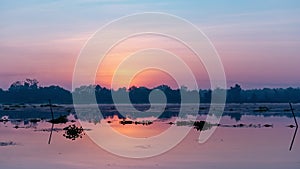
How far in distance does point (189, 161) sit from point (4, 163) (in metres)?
6.20

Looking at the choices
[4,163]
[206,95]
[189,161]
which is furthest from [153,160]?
[206,95]

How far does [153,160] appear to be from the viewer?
58.7 feet

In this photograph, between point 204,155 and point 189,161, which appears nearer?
point 189,161

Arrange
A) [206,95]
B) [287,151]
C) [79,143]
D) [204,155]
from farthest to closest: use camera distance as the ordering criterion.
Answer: [206,95], [79,143], [287,151], [204,155]

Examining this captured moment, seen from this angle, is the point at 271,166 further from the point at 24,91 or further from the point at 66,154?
the point at 24,91

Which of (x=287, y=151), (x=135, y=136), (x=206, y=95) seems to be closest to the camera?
(x=287, y=151)

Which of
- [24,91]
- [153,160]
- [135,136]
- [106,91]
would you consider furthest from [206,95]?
[153,160]

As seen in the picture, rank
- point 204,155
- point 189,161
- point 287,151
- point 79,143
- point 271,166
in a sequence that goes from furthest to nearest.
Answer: point 79,143
point 287,151
point 204,155
point 189,161
point 271,166

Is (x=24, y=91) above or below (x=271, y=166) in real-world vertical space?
above

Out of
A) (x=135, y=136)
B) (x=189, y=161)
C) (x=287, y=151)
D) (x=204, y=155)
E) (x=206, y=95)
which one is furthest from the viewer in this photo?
(x=206, y=95)

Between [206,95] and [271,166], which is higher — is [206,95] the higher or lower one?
the higher one

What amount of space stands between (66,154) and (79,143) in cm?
413

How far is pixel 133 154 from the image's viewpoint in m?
19.2

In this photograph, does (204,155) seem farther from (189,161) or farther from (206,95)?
(206,95)
